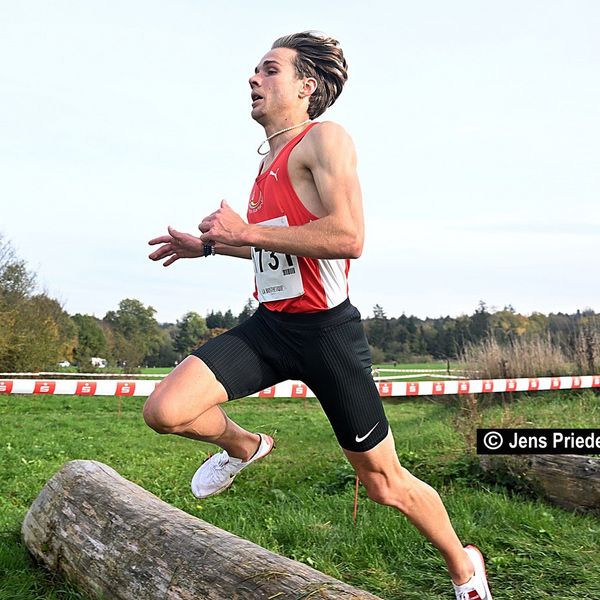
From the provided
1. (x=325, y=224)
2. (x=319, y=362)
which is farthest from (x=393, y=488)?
(x=325, y=224)

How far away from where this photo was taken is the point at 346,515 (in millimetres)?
5434

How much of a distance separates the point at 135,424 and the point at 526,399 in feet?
26.2

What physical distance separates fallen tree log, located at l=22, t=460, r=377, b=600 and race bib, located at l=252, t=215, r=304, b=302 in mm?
1144

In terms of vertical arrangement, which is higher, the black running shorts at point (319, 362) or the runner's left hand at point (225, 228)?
the runner's left hand at point (225, 228)

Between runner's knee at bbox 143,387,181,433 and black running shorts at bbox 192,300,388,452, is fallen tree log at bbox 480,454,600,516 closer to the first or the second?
black running shorts at bbox 192,300,388,452

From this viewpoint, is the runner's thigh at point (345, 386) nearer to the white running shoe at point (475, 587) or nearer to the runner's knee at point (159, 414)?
the runner's knee at point (159, 414)

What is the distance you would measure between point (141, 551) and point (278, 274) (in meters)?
1.52

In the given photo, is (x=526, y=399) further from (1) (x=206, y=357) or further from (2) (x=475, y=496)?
(1) (x=206, y=357)

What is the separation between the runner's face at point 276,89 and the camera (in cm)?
328

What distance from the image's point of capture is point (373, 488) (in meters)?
3.13

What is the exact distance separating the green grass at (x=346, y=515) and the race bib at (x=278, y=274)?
6.62 ft

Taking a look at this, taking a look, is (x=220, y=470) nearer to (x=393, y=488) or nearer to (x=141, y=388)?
(x=393, y=488)

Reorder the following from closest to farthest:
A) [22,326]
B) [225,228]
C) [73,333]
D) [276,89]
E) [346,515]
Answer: [225,228] → [276,89] → [346,515] → [22,326] → [73,333]

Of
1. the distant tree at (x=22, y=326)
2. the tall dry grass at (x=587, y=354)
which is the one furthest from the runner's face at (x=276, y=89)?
the distant tree at (x=22, y=326)
